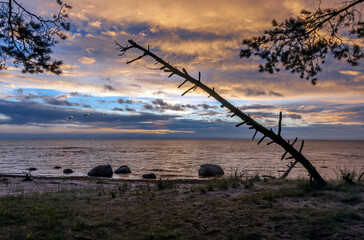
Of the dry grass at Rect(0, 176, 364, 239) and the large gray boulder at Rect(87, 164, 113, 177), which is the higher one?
the dry grass at Rect(0, 176, 364, 239)

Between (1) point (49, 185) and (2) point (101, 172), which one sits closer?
(1) point (49, 185)

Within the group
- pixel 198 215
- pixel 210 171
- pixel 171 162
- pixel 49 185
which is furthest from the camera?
pixel 171 162

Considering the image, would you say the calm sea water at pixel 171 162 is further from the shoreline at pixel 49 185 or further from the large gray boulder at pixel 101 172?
the shoreline at pixel 49 185

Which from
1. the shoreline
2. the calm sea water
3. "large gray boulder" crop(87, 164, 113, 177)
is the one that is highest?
the shoreline

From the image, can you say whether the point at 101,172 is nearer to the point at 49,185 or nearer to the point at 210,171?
the point at 49,185

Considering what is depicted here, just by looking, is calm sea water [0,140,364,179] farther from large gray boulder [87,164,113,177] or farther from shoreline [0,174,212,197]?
shoreline [0,174,212,197]

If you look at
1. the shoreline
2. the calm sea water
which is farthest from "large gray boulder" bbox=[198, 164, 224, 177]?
the shoreline

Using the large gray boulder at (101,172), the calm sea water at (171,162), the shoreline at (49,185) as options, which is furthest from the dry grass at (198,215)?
the large gray boulder at (101,172)

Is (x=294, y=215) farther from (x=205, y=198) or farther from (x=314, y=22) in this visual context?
(x=314, y=22)

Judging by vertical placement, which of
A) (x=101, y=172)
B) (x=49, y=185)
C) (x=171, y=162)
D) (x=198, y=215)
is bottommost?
(x=171, y=162)

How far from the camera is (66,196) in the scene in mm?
8508

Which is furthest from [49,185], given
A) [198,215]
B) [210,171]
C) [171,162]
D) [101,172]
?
[171,162]

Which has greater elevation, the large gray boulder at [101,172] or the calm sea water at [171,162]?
the large gray boulder at [101,172]

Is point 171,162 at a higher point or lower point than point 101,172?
lower
